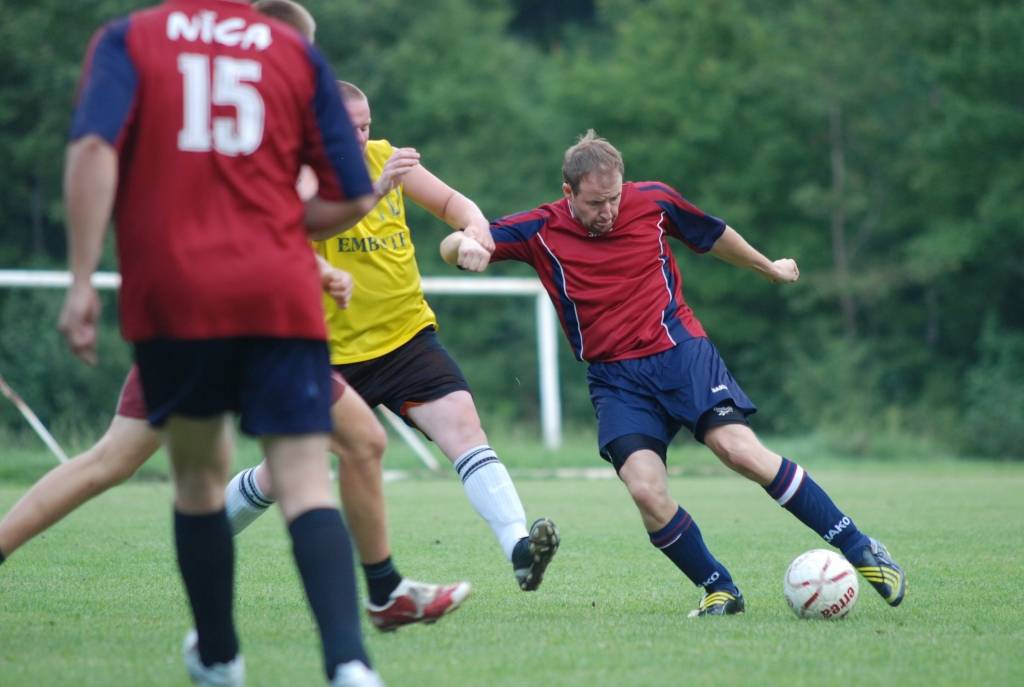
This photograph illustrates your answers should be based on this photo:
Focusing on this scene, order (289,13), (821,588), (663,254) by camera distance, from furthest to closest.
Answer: (663,254), (821,588), (289,13)

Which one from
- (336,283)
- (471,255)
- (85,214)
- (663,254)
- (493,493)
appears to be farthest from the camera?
(663,254)

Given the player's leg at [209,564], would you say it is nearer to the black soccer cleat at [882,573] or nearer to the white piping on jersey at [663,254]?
the white piping on jersey at [663,254]

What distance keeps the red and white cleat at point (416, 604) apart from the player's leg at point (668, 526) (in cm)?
107

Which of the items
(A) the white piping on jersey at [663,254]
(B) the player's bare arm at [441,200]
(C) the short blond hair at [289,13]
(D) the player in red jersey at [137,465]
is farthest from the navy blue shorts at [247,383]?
(A) the white piping on jersey at [663,254]

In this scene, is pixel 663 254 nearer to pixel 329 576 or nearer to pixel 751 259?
pixel 751 259

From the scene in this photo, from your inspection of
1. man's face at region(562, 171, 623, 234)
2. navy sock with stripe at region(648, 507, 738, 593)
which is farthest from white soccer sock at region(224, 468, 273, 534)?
man's face at region(562, 171, 623, 234)

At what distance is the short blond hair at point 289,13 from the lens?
16.0ft

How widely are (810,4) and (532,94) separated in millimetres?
8437

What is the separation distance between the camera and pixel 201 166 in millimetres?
3707

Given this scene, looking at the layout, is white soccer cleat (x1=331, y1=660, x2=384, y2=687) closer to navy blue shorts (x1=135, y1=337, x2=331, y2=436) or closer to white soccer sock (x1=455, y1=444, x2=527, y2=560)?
navy blue shorts (x1=135, y1=337, x2=331, y2=436)

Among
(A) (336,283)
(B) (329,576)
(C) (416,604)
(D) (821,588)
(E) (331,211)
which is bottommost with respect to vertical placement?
(D) (821,588)

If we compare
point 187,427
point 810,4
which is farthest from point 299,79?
point 810,4

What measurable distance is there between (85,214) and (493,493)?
2614 millimetres

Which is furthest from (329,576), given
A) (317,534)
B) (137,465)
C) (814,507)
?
(814,507)
